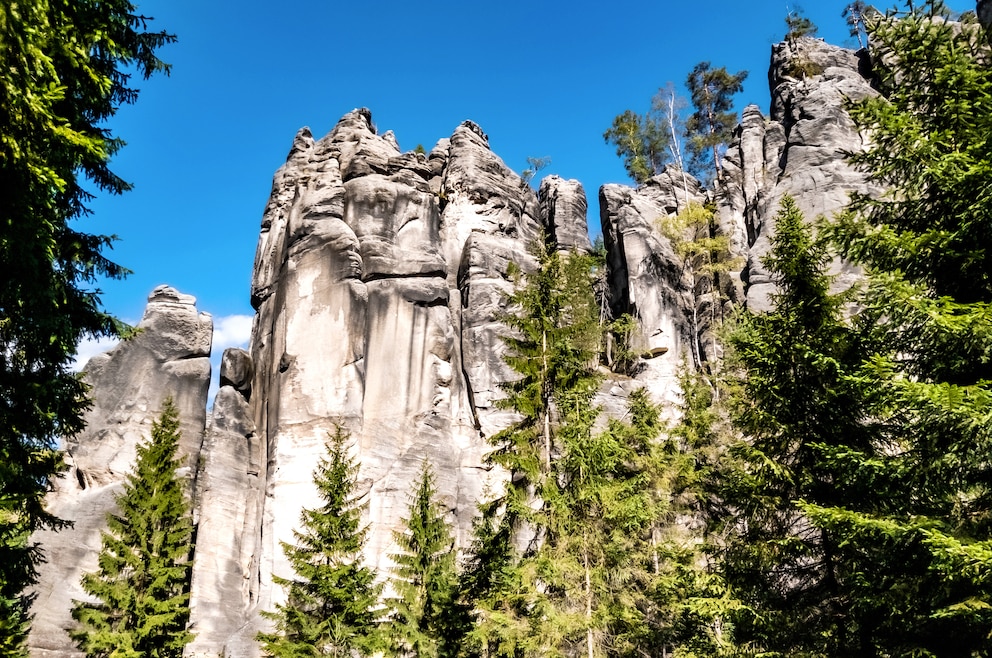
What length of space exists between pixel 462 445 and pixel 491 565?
1522cm

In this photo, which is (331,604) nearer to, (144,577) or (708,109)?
(144,577)

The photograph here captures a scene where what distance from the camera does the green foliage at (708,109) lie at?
5303 centimetres

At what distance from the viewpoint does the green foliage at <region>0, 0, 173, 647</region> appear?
8516 millimetres

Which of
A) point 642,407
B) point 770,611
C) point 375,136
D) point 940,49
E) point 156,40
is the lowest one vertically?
point 770,611

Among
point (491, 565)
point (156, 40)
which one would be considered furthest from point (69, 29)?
point (491, 565)

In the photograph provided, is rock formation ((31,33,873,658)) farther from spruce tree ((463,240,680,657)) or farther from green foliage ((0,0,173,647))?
green foliage ((0,0,173,647))

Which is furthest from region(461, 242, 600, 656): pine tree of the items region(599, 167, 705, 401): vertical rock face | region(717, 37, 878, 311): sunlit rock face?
region(717, 37, 878, 311): sunlit rock face

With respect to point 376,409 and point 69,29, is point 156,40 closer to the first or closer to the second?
point 69,29

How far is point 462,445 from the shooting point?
32375mm

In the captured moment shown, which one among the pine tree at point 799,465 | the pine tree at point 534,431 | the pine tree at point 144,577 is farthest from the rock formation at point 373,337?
the pine tree at point 799,465

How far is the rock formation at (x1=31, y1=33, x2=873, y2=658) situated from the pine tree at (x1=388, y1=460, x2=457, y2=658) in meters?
7.16

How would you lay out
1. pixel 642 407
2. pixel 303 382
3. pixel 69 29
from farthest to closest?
pixel 303 382 < pixel 642 407 < pixel 69 29

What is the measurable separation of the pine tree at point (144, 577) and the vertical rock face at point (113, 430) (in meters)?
3.51

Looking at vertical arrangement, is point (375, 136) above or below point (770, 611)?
above
